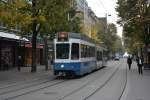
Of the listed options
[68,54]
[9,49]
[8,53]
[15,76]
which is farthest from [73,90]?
[9,49]

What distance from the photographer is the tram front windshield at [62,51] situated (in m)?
30.5

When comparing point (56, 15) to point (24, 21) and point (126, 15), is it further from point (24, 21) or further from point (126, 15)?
point (126, 15)

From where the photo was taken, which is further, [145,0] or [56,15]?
[145,0]

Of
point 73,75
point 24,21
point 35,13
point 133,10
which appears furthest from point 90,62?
point 133,10

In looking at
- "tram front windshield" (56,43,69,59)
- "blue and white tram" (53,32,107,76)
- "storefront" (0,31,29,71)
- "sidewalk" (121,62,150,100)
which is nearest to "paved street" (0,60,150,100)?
"sidewalk" (121,62,150,100)

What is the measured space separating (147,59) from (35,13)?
24.4m

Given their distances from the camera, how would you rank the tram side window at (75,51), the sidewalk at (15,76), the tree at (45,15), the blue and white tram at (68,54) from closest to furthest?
the sidewalk at (15,76), the blue and white tram at (68,54), the tram side window at (75,51), the tree at (45,15)

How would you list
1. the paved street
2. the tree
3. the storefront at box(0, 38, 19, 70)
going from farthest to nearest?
the storefront at box(0, 38, 19, 70) < the tree < the paved street

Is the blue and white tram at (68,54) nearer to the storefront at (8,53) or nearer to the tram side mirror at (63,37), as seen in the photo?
the tram side mirror at (63,37)

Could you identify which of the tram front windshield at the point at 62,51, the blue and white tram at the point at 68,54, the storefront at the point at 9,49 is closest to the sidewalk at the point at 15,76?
the blue and white tram at the point at 68,54

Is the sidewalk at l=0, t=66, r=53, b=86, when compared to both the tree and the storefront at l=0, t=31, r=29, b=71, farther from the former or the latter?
the storefront at l=0, t=31, r=29, b=71

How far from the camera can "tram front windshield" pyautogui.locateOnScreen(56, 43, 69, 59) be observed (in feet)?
100

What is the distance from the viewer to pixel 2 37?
39406mm

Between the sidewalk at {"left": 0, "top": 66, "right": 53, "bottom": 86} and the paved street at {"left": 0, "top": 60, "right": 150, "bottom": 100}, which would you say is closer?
the paved street at {"left": 0, "top": 60, "right": 150, "bottom": 100}
